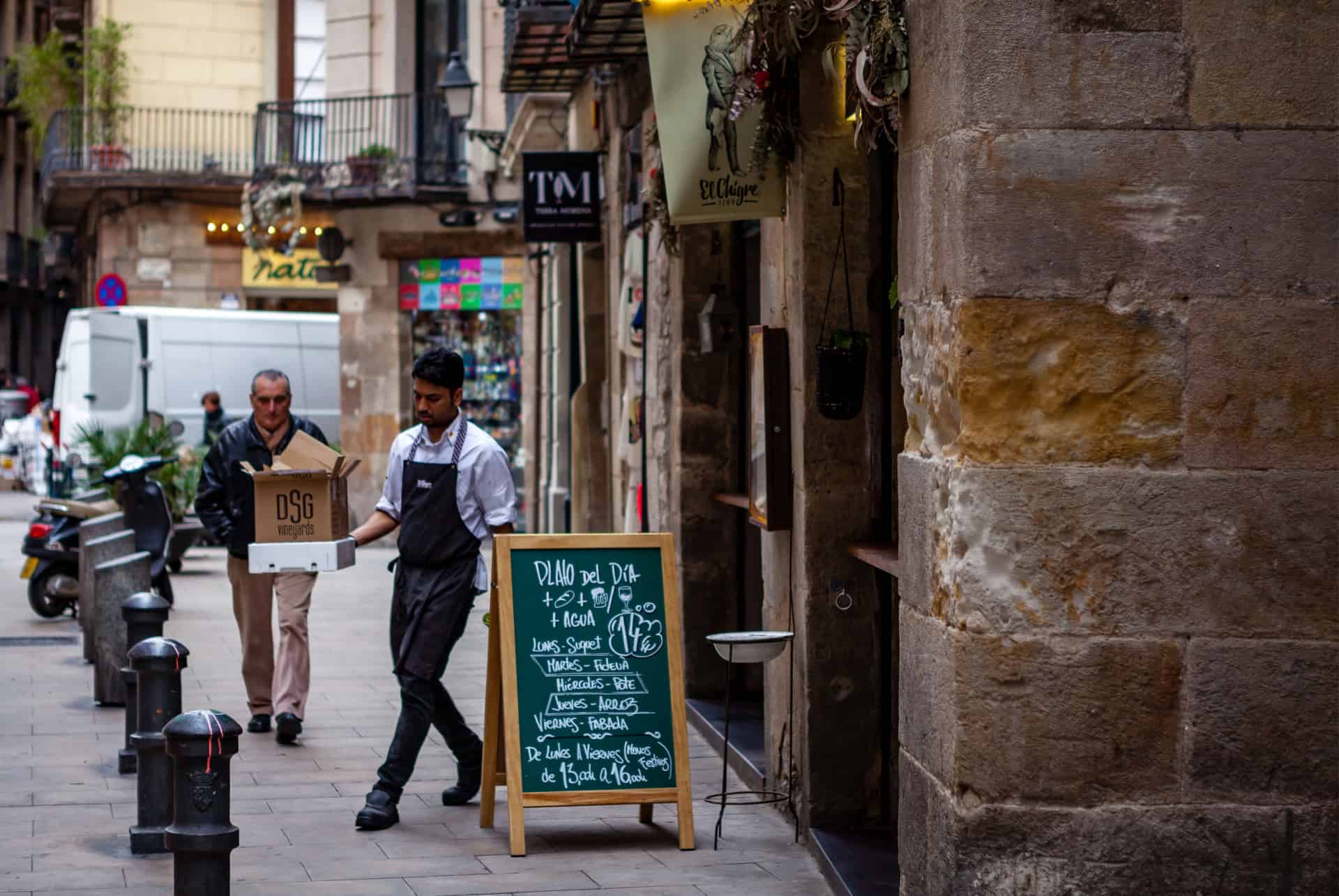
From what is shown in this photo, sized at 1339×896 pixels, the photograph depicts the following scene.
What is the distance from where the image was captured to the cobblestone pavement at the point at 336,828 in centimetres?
611

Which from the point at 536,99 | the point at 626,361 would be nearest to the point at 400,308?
the point at 536,99

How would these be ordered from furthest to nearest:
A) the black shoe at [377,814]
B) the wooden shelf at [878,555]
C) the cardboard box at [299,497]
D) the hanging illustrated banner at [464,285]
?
the hanging illustrated banner at [464,285] → the cardboard box at [299,497] → the black shoe at [377,814] → the wooden shelf at [878,555]

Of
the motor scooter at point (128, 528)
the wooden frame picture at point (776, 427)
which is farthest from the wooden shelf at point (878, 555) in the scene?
the motor scooter at point (128, 528)

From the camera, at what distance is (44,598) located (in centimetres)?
1392

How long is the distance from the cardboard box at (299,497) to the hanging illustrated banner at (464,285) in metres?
15.7

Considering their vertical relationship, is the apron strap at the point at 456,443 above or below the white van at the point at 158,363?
below

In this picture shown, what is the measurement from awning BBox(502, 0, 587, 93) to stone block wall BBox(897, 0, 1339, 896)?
7091 mm

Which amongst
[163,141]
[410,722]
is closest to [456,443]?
[410,722]

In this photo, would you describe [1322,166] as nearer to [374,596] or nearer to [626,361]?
[626,361]

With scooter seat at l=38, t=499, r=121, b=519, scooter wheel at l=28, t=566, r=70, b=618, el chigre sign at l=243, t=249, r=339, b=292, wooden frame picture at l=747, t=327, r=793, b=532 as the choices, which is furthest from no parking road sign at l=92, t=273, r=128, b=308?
wooden frame picture at l=747, t=327, r=793, b=532

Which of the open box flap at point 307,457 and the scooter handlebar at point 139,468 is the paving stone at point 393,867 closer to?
the open box flap at point 307,457

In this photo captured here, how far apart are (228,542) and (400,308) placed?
47.4 ft

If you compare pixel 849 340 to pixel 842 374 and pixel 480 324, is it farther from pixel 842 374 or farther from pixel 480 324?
pixel 480 324

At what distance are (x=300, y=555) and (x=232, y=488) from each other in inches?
69.3
